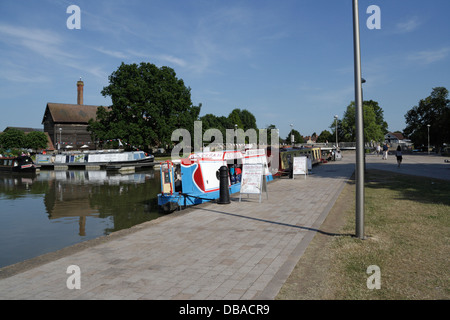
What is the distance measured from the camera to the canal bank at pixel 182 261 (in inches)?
159

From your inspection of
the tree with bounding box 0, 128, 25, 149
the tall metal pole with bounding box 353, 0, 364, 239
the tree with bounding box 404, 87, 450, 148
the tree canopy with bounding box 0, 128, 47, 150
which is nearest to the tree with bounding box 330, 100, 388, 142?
the tree with bounding box 404, 87, 450, 148

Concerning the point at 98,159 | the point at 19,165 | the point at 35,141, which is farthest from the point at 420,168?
the point at 35,141

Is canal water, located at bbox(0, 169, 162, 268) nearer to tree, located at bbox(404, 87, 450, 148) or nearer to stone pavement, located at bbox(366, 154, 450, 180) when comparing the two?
stone pavement, located at bbox(366, 154, 450, 180)

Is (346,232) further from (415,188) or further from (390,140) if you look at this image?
(390,140)

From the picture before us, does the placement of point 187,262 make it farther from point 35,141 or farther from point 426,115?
point 35,141

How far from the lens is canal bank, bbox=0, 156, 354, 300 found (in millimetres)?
4039

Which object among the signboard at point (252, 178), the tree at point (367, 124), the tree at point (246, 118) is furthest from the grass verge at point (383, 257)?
the tree at point (246, 118)

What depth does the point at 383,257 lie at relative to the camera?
5.02 metres

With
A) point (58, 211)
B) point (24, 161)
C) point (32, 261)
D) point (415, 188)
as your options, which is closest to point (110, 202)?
point (58, 211)

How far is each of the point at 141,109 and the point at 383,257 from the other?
45.2 m

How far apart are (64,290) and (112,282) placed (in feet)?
1.95

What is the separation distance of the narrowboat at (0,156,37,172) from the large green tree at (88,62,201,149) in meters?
9.99

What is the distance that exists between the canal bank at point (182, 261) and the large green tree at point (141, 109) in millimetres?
38878
